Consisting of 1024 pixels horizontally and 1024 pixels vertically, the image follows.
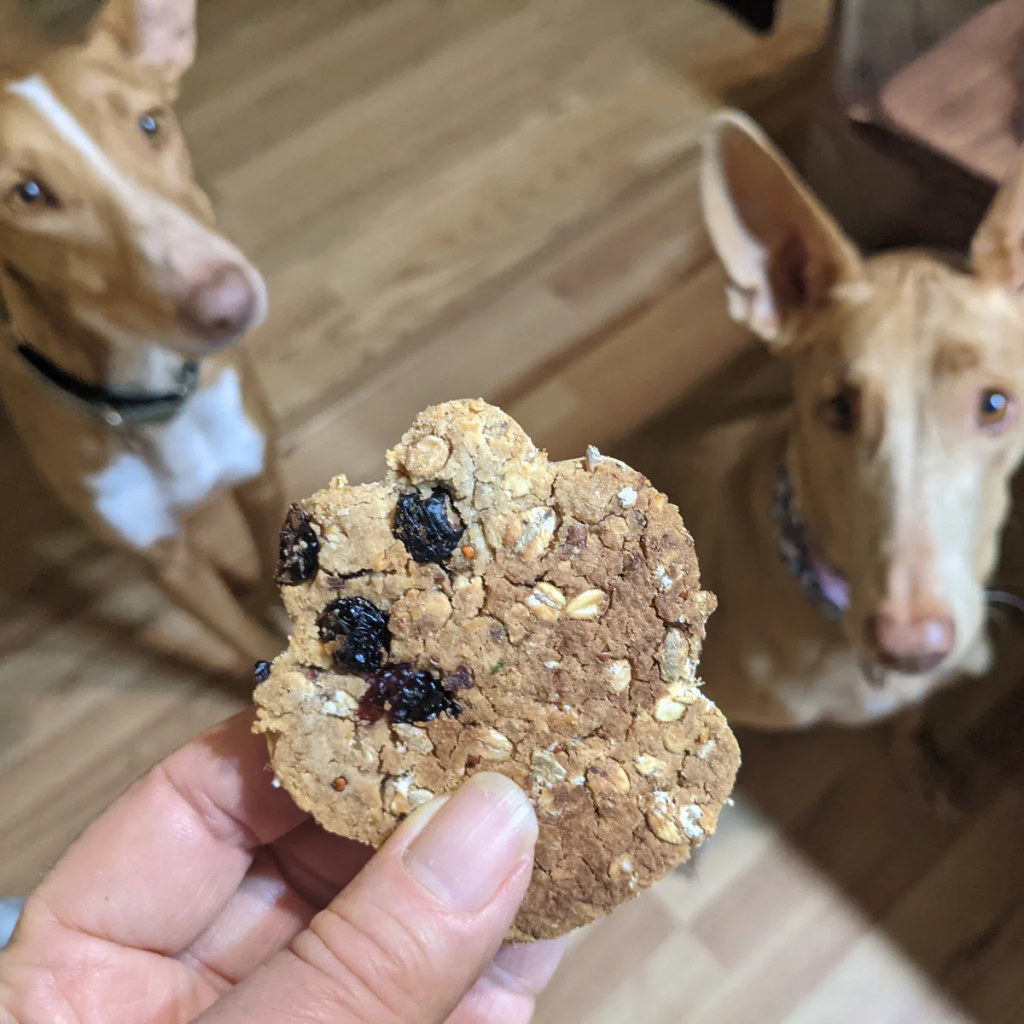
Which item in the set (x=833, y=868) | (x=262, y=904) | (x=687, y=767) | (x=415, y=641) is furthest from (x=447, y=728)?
(x=833, y=868)

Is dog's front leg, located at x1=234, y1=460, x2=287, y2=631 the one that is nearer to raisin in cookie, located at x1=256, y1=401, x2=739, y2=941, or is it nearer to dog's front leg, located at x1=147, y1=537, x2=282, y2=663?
dog's front leg, located at x1=147, y1=537, x2=282, y2=663

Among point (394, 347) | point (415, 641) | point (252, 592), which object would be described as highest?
point (415, 641)

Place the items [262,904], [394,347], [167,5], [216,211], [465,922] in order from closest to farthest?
[465,922], [262,904], [167,5], [394,347], [216,211]

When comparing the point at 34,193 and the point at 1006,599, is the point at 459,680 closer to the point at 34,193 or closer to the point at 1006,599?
the point at 34,193

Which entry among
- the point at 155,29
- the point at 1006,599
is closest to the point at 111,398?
the point at 155,29

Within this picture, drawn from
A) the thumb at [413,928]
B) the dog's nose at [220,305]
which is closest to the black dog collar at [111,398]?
the dog's nose at [220,305]

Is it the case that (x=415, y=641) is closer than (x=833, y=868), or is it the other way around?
(x=415, y=641)

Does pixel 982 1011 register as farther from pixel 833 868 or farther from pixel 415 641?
pixel 415 641
